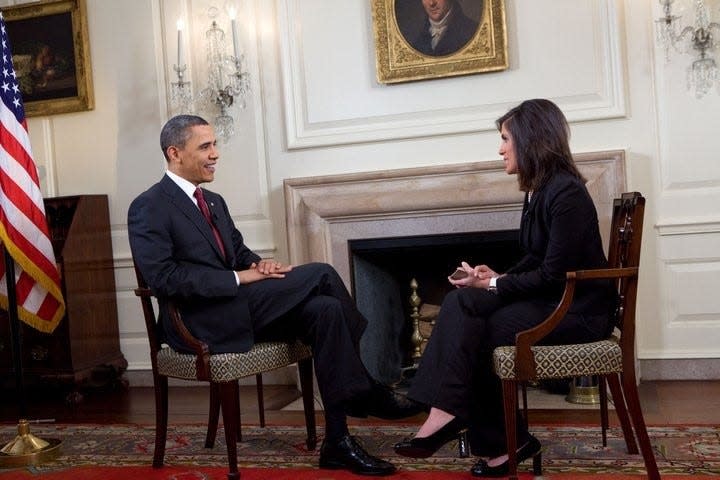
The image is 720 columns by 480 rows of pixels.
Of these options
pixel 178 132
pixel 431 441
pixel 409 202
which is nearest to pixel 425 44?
pixel 409 202

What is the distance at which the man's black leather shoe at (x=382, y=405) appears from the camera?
3.37 m

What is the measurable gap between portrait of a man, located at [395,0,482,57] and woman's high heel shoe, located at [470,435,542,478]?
2.52 meters

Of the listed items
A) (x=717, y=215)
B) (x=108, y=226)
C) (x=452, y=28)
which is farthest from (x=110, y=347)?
(x=717, y=215)

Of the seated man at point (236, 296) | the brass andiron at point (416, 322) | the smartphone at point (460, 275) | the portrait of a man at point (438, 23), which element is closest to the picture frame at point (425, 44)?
Answer: the portrait of a man at point (438, 23)

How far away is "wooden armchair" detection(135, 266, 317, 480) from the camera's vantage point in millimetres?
3229

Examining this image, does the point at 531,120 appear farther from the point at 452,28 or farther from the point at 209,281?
the point at 452,28

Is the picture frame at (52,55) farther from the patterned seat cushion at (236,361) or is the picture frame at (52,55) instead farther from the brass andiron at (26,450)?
the patterned seat cushion at (236,361)

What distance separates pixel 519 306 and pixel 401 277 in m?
2.46

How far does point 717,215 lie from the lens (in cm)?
451

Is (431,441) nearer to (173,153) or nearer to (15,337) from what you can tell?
(173,153)

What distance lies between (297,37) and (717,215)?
8.18 feet

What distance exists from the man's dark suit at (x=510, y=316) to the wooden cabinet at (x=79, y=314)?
2961mm

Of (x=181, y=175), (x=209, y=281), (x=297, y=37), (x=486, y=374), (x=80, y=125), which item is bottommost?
(x=486, y=374)

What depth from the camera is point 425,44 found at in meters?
4.89
